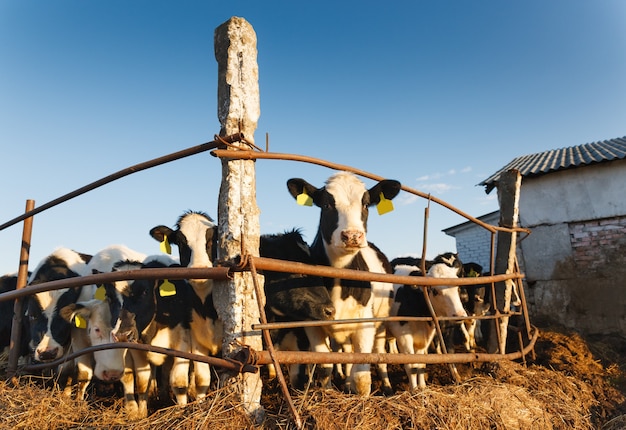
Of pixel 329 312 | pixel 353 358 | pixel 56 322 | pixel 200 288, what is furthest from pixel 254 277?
pixel 56 322

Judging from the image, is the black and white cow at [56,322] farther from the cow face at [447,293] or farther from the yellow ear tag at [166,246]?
the cow face at [447,293]

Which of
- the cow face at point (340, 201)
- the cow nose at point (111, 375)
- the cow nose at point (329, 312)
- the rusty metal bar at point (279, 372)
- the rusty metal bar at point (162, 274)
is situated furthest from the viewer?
the cow nose at point (111, 375)

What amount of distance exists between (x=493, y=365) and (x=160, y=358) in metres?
3.79

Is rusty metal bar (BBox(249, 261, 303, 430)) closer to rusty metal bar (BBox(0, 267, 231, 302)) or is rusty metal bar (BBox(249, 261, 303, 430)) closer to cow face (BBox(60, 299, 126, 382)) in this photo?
rusty metal bar (BBox(0, 267, 231, 302))

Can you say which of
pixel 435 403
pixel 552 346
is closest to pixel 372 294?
pixel 435 403

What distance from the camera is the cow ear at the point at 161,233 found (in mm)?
5539

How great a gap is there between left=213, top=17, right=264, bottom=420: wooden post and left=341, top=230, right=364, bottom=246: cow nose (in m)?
1.17

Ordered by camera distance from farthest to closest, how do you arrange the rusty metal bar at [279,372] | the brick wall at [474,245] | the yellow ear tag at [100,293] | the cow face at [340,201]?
the brick wall at [474,245] < the yellow ear tag at [100,293] < the cow face at [340,201] < the rusty metal bar at [279,372]

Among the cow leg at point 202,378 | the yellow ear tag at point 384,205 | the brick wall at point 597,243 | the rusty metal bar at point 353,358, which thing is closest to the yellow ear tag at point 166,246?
the cow leg at point 202,378

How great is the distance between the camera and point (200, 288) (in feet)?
17.6

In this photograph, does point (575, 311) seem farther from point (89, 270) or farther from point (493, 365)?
point (89, 270)

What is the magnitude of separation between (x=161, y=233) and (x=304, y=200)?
1.74 metres

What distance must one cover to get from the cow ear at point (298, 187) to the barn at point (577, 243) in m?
5.30

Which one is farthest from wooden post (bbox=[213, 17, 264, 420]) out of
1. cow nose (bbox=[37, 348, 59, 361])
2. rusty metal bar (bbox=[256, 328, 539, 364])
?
cow nose (bbox=[37, 348, 59, 361])
